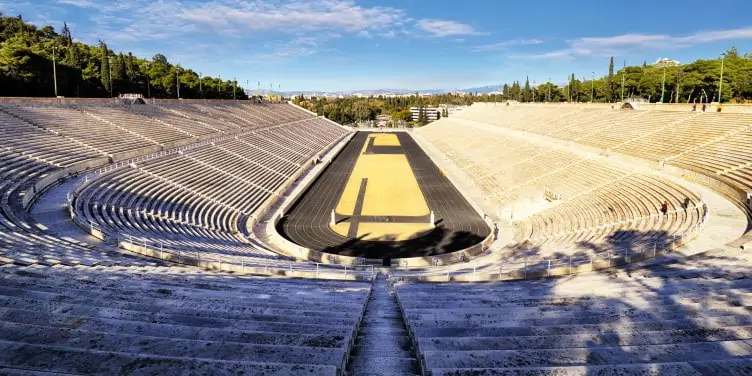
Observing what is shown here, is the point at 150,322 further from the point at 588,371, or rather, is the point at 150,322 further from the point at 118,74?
the point at 118,74

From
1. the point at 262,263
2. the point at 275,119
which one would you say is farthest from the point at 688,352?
the point at 275,119

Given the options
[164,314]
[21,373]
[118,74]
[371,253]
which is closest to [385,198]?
[371,253]

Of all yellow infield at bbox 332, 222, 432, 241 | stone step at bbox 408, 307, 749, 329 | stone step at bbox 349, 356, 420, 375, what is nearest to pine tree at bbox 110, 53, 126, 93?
yellow infield at bbox 332, 222, 432, 241

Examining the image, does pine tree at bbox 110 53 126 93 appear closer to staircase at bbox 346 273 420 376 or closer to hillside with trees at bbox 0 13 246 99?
hillside with trees at bbox 0 13 246 99

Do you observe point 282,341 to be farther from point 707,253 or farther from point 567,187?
point 567,187

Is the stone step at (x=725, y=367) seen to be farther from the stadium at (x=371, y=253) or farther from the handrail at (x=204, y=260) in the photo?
the handrail at (x=204, y=260)
